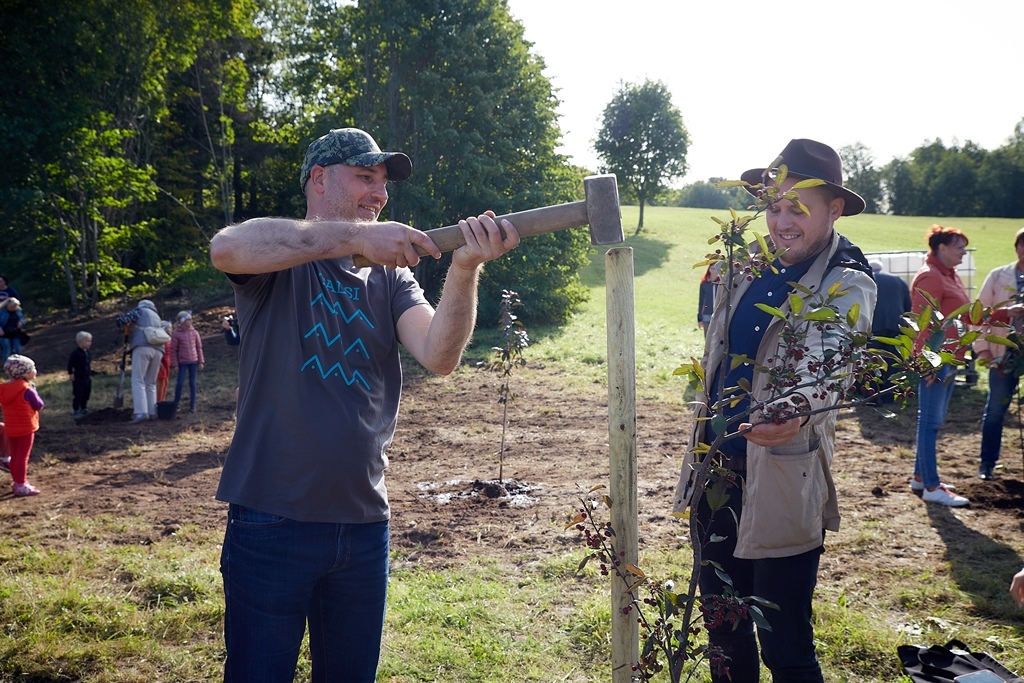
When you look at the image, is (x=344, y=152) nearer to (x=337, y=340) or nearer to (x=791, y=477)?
(x=337, y=340)

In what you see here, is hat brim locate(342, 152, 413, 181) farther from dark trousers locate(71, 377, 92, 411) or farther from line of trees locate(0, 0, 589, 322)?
line of trees locate(0, 0, 589, 322)

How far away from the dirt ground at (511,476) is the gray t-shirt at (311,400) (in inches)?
128

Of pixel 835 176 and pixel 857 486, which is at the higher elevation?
pixel 835 176

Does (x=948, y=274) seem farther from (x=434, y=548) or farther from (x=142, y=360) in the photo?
(x=142, y=360)

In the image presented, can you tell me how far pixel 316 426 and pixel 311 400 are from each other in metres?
0.08

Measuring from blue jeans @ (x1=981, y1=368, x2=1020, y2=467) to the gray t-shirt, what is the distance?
5904 mm

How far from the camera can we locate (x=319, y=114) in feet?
73.0

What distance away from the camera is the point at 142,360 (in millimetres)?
10812

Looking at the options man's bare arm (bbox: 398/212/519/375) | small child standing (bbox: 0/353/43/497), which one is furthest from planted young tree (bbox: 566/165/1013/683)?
small child standing (bbox: 0/353/43/497)

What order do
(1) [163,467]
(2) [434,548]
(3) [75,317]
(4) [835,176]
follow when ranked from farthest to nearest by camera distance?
(3) [75,317] < (1) [163,467] < (2) [434,548] < (4) [835,176]

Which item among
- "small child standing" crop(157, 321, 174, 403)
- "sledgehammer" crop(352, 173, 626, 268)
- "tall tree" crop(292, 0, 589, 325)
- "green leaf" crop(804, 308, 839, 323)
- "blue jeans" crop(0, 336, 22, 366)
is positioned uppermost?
"tall tree" crop(292, 0, 589, 325)

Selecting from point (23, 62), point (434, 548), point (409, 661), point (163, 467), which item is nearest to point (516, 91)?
point (23, 62)

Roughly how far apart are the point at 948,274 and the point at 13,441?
8.60 m

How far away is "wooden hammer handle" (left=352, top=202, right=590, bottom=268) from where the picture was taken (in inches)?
83.0
